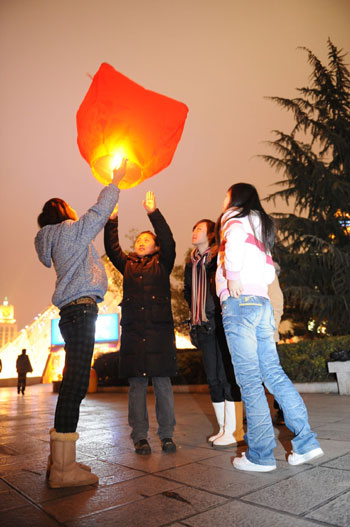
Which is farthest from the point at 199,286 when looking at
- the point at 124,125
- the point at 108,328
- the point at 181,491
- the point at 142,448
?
the point at 108,328

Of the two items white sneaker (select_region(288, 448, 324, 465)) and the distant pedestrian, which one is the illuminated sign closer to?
the distant pedestrian

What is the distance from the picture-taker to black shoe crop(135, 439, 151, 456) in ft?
9.63

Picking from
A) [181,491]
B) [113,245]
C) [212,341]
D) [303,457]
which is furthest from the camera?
[113,245]

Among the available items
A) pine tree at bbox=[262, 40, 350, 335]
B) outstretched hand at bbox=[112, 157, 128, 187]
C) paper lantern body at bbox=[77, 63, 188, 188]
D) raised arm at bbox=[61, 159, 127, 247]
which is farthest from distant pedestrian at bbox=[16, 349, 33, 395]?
outstretched hand at bbox=[112, 157, 128, 187]

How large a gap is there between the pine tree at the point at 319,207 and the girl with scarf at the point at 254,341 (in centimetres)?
958

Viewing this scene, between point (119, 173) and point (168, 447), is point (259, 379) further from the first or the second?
point (119, 173)

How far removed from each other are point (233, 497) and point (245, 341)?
87 centimetres

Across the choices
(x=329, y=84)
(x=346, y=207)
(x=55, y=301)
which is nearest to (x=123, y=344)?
(x=55, y=301)

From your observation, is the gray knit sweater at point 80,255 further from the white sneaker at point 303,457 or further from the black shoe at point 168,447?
the white sneaker at point 303,457

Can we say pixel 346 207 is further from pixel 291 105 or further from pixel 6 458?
pixel 6 458

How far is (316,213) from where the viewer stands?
14.0 m

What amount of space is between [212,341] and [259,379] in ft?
3.33

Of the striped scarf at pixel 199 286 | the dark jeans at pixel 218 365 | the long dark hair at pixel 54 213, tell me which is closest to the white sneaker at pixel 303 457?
the dark jeans at pixel 218 365

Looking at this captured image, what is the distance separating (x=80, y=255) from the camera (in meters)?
2.60
